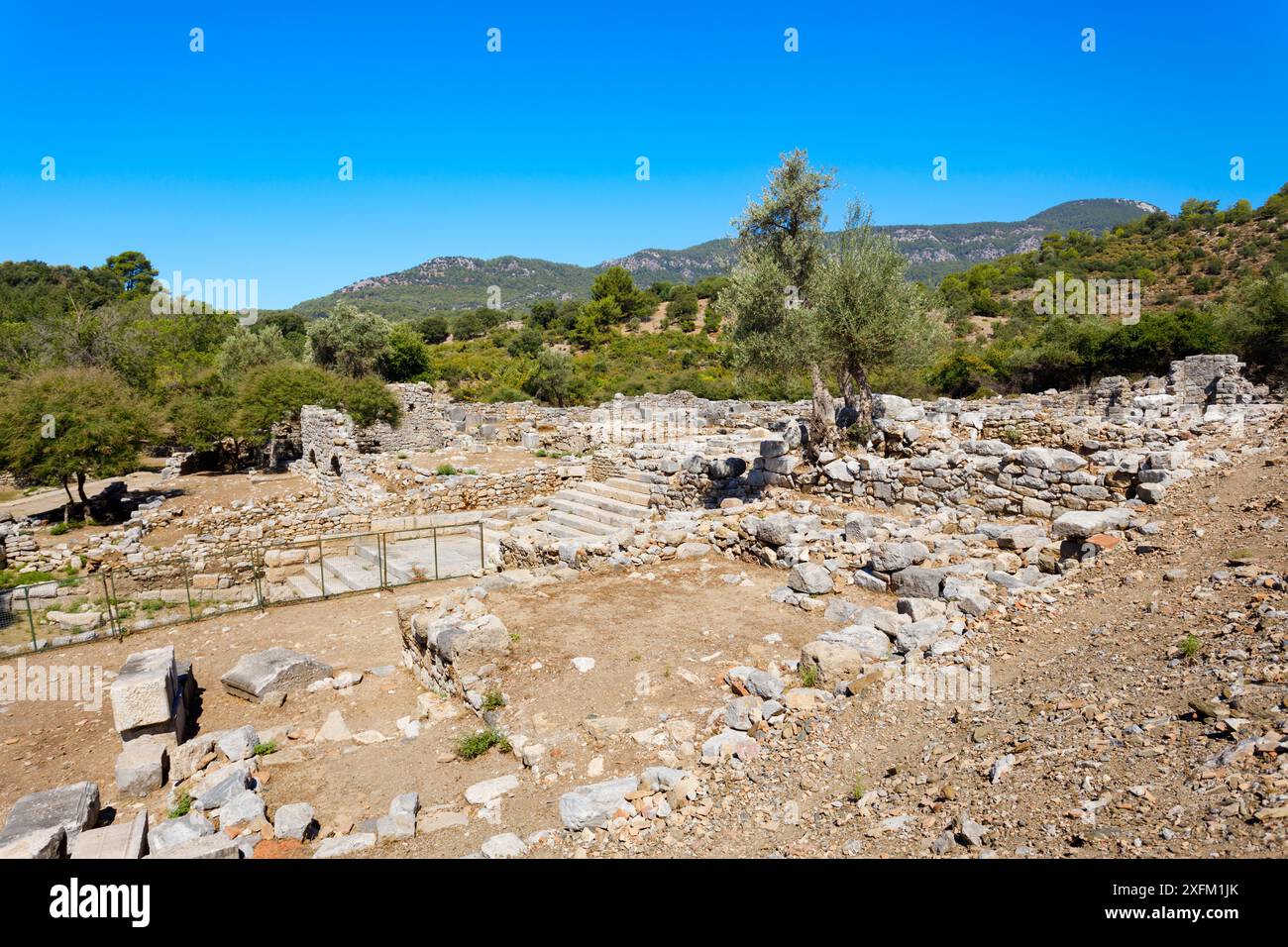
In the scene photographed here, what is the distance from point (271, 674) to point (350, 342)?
33617mm

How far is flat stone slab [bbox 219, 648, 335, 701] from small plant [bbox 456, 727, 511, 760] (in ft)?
9.87

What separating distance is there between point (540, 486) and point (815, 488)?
27.5ft

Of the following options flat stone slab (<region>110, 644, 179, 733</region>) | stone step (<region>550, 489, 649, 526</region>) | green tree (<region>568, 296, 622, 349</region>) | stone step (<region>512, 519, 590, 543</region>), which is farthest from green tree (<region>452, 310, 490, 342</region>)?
flat stone slab (<region>110, 644, 179, 733</region>)

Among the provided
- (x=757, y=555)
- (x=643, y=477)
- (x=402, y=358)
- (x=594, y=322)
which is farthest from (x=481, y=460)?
(x=594, y=322)

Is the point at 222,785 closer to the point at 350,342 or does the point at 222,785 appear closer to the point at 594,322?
the point at 350,342

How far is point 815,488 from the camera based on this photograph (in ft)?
40.1

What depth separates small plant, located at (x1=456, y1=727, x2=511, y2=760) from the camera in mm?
6051

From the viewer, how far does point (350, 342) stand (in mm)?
37562

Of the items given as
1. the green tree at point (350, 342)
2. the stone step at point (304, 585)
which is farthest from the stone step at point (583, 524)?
the green tree at point (350, 342)

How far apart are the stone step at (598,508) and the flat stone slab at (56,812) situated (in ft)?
28.0

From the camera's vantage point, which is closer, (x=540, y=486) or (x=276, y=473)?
(x=540, y=486)

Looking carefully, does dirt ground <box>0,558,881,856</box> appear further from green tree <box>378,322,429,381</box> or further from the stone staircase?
green tree <box>378,322,429,381</box>
